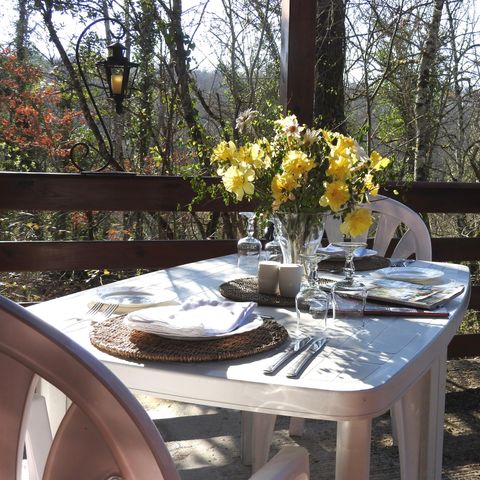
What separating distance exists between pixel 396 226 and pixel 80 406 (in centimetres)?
197

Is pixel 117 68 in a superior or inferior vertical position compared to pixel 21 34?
inferior

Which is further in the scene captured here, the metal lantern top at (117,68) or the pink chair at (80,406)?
the metal lantern top at (117,68)

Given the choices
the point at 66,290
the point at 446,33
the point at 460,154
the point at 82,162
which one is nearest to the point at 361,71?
the point at 446,33

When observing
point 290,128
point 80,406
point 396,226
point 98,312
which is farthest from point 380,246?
point 80,406

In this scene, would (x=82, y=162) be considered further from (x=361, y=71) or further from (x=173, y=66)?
(x=361, y=71)

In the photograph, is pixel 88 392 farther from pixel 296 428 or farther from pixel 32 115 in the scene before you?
pixel 32 115

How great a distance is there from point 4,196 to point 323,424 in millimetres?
1570

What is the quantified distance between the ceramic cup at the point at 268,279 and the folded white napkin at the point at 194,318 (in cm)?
28

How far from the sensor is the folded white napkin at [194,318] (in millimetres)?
1162

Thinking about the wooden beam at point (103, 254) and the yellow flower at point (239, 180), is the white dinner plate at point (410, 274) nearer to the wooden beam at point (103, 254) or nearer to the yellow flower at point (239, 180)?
the yellow flower at point (239, 180)

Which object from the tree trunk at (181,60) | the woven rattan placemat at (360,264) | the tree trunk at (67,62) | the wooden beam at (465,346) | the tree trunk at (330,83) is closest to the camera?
the woven rattan placemat at (360,264)

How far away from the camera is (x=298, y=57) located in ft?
9.06

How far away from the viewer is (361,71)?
5523 millimetres

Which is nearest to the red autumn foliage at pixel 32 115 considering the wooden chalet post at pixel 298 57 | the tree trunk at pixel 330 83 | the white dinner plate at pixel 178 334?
the tree trunk at pixel 330 83
